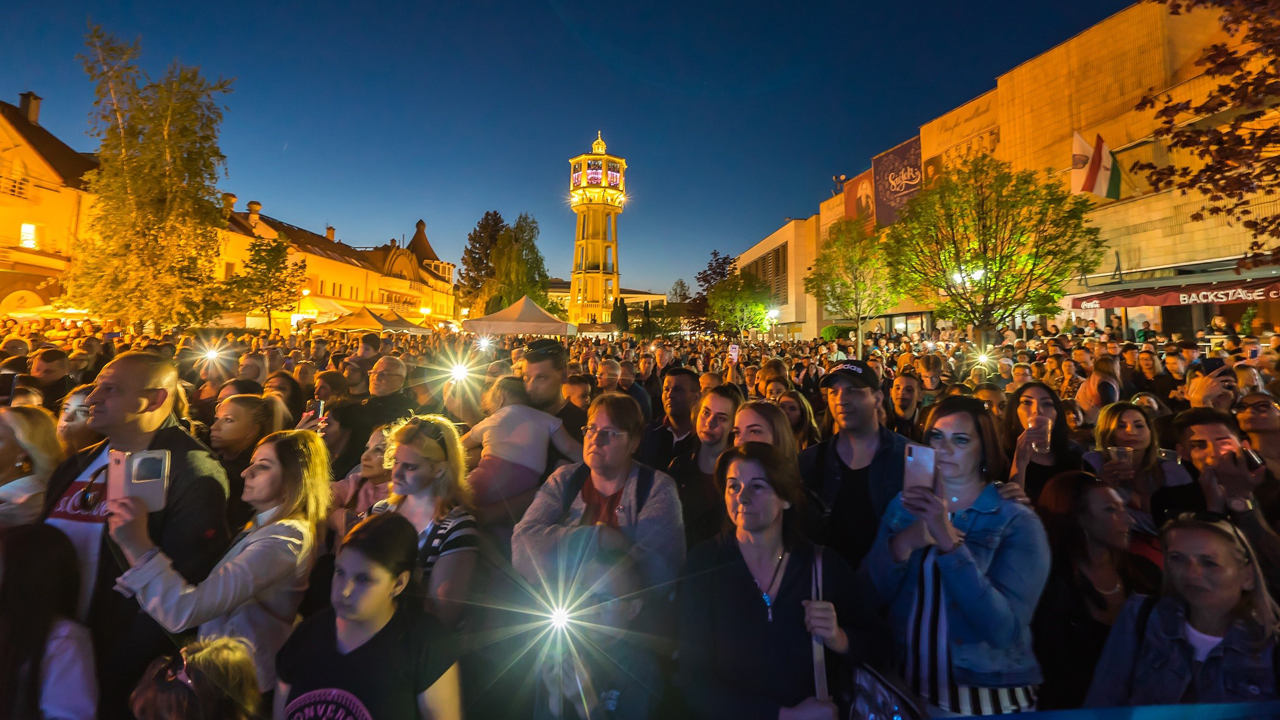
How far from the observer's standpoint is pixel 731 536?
2451 millimetres

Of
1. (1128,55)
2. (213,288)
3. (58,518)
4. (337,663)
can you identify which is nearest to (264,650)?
(337,663)

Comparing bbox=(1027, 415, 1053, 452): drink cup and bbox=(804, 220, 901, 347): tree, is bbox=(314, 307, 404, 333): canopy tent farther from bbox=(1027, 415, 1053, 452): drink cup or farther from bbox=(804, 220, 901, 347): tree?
bbox=(804, 220, 901, 347): tree

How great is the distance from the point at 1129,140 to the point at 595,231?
69585 mm

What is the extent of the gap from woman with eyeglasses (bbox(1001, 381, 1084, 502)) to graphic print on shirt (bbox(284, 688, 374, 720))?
400cm

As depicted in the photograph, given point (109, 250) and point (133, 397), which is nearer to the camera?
point (133, 397)

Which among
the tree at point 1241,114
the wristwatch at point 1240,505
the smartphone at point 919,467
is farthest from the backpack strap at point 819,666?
the tree at point 1241,114

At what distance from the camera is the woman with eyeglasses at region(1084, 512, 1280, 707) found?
2018 mm

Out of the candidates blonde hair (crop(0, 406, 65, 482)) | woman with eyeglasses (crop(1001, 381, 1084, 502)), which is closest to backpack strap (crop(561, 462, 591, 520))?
blonde hair (crop(0, 406, 65, 482))

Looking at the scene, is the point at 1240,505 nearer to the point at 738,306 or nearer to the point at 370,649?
the point at 370,649

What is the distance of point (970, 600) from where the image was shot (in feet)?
7.03

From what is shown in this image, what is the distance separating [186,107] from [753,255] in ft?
221

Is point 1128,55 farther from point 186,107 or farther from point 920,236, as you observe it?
point 186,107

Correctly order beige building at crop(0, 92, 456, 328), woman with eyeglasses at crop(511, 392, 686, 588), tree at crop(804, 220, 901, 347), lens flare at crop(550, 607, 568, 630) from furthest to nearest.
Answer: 1. tree at crop(804, 220, 901, 347)
2. beige building at crop(0, 92, 456, 328)
3. woman with eyeglasses at crop(511, 392, 686, 588)
4. lens flare at crop(550, 607, 568, 630)

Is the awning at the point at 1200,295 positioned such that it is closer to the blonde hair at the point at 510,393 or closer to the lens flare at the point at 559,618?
the blonde hair at the point at 510,393
